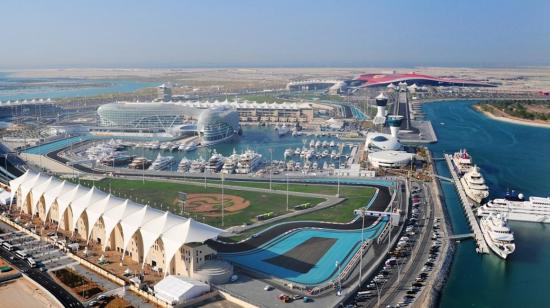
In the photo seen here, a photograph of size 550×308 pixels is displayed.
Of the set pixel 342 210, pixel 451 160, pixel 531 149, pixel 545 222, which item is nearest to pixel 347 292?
pixel 342 210

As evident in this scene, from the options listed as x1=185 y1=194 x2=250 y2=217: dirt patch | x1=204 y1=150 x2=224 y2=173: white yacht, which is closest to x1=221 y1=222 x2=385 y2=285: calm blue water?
x1=185 y1=194 x2=250 y2=217: dirt patch

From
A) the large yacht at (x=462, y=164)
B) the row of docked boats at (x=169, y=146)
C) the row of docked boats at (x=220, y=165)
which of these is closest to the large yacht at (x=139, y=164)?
the row of docked boats at (x=220, y=165)

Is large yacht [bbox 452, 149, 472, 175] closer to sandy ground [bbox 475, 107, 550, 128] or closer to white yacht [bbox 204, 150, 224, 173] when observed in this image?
white yacht [bbox 204, 150, 224, 173]

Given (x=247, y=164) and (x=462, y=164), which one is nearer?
(x=462, y=164)

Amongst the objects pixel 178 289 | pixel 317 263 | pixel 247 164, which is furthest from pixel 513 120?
pixel 178 289

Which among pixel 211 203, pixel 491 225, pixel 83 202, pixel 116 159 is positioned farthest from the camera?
pixel 116 159

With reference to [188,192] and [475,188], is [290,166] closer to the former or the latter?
[188,192]
